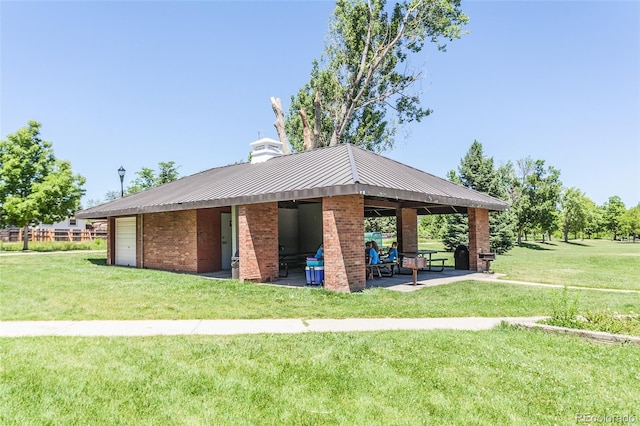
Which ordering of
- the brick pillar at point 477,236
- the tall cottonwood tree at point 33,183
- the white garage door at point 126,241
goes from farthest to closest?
the tall cottonwood tree at point 33,183 < the white garage door at point 126,241 < the brick pillar at point 477,236

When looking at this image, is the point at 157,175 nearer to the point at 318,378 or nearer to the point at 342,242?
the point at 342,242

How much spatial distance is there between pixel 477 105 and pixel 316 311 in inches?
691

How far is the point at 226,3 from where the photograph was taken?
579 inches

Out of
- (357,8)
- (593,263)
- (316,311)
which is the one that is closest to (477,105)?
(593,263)

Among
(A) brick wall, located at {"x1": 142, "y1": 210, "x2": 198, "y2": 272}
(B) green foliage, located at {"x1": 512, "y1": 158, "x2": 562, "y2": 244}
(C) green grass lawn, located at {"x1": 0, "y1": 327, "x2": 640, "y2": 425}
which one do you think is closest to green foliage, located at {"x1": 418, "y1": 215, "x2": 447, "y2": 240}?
(B) green foliage, located at {"x1": 512, "y1": 158, "x2": 562, "y2": 244}

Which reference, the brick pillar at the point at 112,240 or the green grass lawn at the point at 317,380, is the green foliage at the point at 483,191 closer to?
the brick pillar at the point at 112,240

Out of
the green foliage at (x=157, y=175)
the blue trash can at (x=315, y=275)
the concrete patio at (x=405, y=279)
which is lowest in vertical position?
the concrete patio at (x=405, y=279)

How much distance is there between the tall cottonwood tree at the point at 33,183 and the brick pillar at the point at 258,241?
2588 cm

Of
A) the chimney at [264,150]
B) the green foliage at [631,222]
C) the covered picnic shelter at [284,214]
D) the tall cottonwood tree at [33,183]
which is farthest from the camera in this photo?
the green foliage at [631,222]

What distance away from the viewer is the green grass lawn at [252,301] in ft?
24.7

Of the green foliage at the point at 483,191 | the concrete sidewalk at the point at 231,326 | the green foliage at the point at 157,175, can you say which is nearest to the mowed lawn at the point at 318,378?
the concrete sidewalk at the point at 231,326

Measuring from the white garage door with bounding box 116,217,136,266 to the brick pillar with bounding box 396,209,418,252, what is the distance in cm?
1195

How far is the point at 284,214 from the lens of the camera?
55.9 ft

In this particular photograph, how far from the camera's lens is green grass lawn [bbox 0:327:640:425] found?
339 cm
